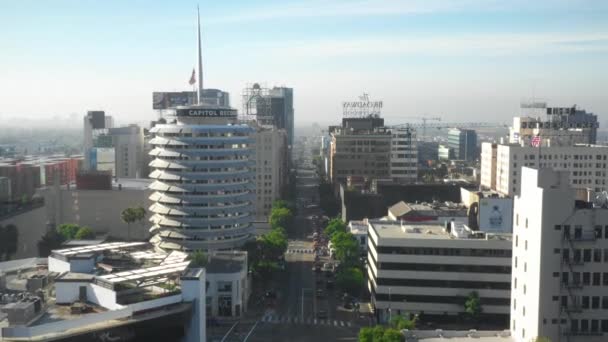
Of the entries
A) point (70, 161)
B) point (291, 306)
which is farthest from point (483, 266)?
point (70, 161)

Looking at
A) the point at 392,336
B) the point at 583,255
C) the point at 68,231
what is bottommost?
the point at 68,231

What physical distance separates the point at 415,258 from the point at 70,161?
137m

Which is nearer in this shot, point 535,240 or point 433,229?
point 535,240

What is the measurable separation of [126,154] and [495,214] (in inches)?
5056

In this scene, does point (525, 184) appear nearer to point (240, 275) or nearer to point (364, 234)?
point (240, 275)

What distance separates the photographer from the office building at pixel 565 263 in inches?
2020

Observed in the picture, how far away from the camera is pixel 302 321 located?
79125mm

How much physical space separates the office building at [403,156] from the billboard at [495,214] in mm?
89422

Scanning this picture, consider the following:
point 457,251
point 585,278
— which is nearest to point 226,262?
point 457,251

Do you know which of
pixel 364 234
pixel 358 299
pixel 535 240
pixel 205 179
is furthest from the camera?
pixel 364 234

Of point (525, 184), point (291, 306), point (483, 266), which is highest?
point (525, 184)

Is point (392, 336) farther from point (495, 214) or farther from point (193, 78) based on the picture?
point (193, 78)

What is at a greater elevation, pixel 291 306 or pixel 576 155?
pixel 576 155

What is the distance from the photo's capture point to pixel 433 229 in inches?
3337
